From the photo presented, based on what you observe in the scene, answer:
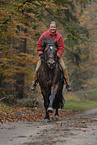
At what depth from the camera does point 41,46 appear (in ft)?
33.3

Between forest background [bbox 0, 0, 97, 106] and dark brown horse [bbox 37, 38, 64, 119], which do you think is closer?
dark brown horse [bbox 37, 38, 64, 119]

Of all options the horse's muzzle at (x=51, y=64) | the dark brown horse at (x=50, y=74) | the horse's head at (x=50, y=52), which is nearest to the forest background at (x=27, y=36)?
the horse's head at (x=50, y=52)

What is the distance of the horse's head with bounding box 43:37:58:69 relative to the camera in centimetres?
946

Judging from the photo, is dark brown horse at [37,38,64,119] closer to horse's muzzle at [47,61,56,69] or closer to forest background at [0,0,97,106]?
horse's muzzle at [47,61,56,69]

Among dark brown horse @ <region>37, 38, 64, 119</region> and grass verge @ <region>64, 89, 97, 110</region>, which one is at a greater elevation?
dark brown horse @ <region>37, 38, 64, 119</region>

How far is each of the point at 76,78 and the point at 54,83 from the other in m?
24.7

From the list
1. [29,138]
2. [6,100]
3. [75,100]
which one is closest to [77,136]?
[29,138]

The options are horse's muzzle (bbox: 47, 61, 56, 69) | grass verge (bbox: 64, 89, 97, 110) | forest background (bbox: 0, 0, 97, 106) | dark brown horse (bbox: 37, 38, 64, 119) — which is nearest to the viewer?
horse's muzzle (bbox: 47, 61, 56, 69)

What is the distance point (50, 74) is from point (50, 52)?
809 millimetres

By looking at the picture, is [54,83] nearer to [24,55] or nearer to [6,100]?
[6,100]

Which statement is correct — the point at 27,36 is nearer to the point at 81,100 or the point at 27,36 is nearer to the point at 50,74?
the point at 81,100

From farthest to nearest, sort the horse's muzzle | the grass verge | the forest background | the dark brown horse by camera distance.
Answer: the grass verge, the forest background, the dark brown horse, the horse's muzzle

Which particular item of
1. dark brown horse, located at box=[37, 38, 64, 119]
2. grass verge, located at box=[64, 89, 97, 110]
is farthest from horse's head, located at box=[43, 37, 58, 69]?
grass verge, located at box=[64, 89, 97, 110]

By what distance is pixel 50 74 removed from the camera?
9.92 m
